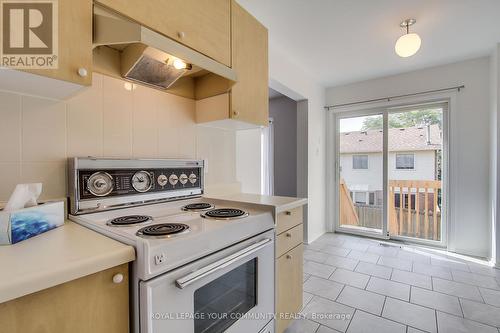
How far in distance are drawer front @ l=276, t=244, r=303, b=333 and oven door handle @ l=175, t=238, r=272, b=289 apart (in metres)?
0.32

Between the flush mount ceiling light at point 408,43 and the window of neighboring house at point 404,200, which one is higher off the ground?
the flush mount ceiling light at point 408,43

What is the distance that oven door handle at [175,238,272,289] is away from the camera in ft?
2.60

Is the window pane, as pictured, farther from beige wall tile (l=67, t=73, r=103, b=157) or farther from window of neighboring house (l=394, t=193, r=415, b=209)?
beige wall tile (l=67, t=73, r=103, b=157)

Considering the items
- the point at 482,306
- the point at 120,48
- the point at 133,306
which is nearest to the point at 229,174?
the point at 120,48

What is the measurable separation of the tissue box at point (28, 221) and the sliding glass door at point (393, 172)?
3.67 m

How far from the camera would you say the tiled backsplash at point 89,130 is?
3.21ft

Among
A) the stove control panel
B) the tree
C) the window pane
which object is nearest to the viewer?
the stove control panel

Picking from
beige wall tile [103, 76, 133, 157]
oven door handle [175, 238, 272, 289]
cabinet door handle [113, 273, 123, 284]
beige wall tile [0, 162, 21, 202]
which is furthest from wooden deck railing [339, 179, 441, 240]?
beige wall tile [0, 162, 21, 202]

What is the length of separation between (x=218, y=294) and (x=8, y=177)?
101cm

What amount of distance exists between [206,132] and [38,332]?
1435 mm

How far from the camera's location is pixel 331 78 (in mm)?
3459

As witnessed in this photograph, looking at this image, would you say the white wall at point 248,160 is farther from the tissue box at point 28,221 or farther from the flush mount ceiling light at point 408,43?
the tissue box at point 28,221

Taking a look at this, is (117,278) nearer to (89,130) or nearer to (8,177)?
(8,177)

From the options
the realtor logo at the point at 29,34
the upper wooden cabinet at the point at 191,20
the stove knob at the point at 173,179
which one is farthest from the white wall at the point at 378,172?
the realtor logo at the point at 29,34
